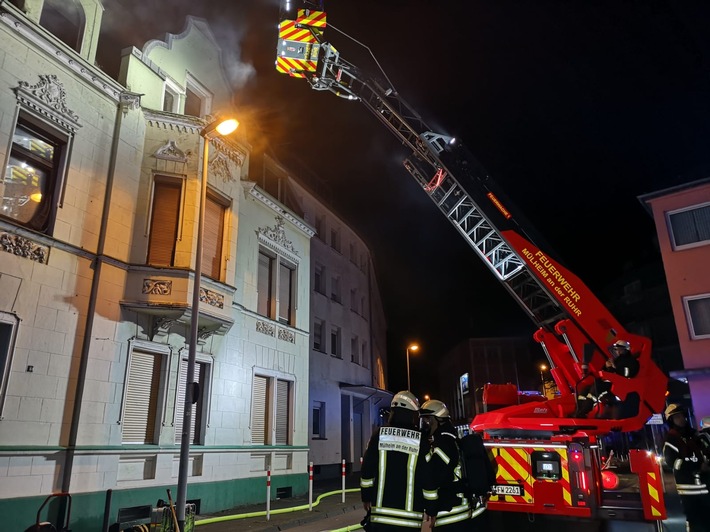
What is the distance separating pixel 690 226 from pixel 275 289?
1513cm

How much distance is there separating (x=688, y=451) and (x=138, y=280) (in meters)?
10.4

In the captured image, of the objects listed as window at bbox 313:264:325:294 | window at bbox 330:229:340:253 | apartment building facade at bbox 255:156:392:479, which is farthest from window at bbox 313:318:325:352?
window at bbox 330:229:340:253

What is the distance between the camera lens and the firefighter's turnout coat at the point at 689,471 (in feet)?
22.5

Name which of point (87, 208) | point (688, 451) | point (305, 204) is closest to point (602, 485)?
point (688, 451)

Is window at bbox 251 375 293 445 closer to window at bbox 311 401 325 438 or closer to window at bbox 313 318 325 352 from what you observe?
window at bbox 311 401 325 438

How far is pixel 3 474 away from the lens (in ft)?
26.7

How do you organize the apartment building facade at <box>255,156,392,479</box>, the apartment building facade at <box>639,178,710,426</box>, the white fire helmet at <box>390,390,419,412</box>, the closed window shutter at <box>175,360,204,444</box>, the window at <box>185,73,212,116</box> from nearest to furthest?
the white fire helmet at <box>390,390,419,412</box> < the closed window shutter at <box>175,360,204,444</box> < the window at <box>185,73,212,116</box> < the apartment building facade at <box>639,178,710,426</box> < the apartment building facade at <box>255,156,392,479</box>

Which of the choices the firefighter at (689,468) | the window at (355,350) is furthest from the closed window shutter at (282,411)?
the firefighter at (689,468)

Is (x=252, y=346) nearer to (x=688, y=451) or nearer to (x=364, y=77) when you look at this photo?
(x=364, y=77)

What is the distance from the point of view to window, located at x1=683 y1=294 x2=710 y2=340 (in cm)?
1747

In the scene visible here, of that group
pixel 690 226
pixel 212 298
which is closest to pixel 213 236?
pixel 212 298

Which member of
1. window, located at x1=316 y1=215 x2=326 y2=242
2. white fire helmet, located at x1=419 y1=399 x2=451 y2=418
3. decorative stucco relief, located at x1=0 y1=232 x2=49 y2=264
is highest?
window, located at x1=316 y1=215 x2=326 y2=242

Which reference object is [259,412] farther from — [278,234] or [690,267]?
[690,267]

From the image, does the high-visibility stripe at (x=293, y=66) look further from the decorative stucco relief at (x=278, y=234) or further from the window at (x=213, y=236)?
the decorative stucco relief at (x=278, y=234)
